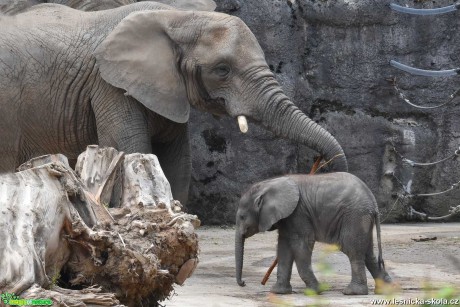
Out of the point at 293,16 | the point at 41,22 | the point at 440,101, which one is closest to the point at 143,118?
the point at 41,22

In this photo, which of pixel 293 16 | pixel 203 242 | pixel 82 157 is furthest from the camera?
pixel 293 16

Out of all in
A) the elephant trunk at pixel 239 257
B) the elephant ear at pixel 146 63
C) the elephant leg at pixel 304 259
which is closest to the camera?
the elephant leg at pixel 304 259

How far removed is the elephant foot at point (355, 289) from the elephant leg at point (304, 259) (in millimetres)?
245

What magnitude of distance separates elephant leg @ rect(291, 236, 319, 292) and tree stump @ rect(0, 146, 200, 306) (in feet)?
5.57

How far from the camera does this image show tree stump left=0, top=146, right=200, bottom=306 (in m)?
4.82

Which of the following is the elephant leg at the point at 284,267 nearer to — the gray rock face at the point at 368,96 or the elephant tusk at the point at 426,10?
the elephant tusk at the point at 426,10

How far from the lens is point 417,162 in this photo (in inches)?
476

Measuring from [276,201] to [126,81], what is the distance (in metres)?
1.85

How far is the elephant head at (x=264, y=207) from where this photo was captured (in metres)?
7.57

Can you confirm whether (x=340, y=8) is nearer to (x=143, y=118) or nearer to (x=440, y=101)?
(x=440, y=101)

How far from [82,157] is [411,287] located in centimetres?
251

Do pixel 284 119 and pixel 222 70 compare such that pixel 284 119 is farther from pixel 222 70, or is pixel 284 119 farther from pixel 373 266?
pixel 373 266

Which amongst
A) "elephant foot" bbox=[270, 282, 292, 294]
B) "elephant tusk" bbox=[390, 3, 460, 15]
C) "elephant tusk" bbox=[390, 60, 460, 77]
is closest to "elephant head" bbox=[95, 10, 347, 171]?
"elephant foot" bbox=[270, 282, 292, 294]

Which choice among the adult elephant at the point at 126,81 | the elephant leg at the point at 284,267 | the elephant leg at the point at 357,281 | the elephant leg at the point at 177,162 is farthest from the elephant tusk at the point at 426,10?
the elephant leg at the point at 357,281
